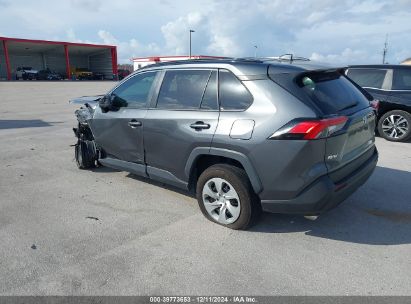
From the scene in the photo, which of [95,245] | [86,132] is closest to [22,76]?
[86,132]

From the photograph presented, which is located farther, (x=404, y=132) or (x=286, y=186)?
(x=404, y=132)

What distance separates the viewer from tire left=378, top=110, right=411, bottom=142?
7484mm

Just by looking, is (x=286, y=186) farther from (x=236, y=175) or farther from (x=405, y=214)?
(x=405, y=214)

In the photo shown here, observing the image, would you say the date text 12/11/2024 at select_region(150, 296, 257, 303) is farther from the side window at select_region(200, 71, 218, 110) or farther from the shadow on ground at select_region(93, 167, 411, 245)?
the side window at select_region(200, 71, 218, 110)

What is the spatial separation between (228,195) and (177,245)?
72 centimetres

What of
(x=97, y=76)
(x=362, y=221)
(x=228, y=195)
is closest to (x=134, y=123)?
(x=228, y=195)

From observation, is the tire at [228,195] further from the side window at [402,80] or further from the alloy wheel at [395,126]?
the side window at [402,80]

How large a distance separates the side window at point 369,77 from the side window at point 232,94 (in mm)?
5864

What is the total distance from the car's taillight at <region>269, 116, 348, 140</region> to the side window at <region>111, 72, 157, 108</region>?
195 cm

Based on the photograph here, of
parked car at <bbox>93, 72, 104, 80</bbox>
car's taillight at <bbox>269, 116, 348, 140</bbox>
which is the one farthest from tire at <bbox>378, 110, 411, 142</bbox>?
parked car at <bbox>93, 72, 104, 80</bbox>

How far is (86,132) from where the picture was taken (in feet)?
18.5

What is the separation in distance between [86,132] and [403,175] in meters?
5.18

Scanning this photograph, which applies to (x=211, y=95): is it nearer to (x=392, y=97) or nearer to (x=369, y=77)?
(x=392, y=97)

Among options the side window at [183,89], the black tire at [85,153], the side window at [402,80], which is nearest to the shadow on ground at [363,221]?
the side window at [183,89]
